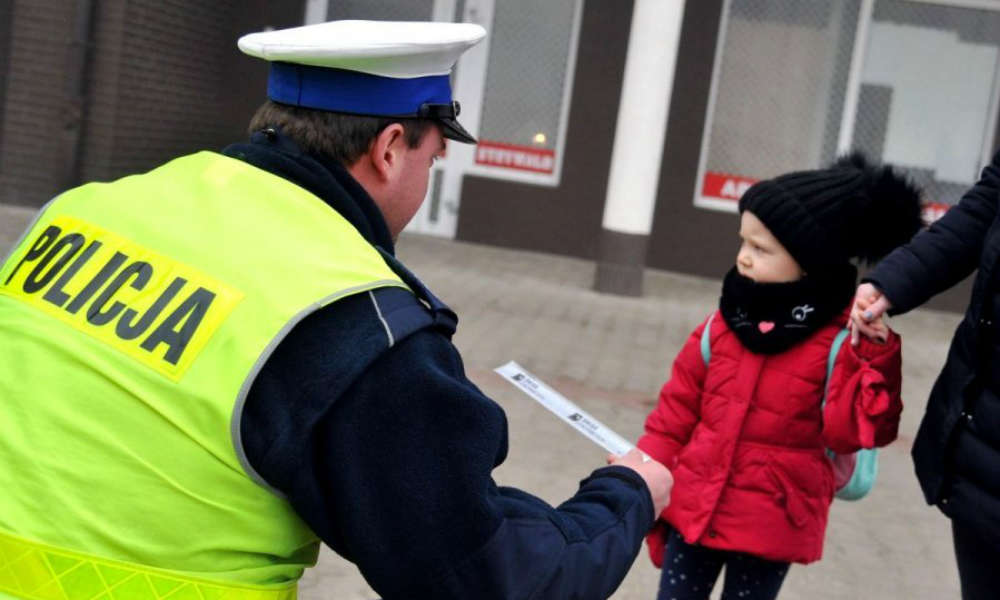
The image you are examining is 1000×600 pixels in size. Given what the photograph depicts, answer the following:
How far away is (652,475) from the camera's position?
7.47ft

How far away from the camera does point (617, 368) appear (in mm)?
8852

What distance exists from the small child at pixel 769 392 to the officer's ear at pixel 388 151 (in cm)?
194

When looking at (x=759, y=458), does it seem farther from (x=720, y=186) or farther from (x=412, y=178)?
(x=720, y=186)

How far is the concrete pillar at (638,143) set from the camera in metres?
11.9

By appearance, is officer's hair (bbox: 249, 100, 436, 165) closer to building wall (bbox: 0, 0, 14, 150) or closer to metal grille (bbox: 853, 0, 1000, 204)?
building wall (bbox: 0, 0, 14, 150)

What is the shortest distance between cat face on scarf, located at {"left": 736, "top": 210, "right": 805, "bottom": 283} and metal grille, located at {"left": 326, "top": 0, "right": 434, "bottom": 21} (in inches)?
419

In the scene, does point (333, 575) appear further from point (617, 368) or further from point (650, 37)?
point (650, 37)

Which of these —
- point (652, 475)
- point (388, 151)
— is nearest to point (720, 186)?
point (652, 475)

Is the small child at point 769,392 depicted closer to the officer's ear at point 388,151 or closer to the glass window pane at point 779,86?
the officer's ear at point 388,151

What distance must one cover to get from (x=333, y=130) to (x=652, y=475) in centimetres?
80

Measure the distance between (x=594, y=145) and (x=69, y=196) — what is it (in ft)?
40.4

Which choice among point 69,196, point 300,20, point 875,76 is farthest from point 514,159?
point 69,196

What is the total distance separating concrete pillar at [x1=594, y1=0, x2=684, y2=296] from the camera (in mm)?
11930

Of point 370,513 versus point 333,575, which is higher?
point 370,513
